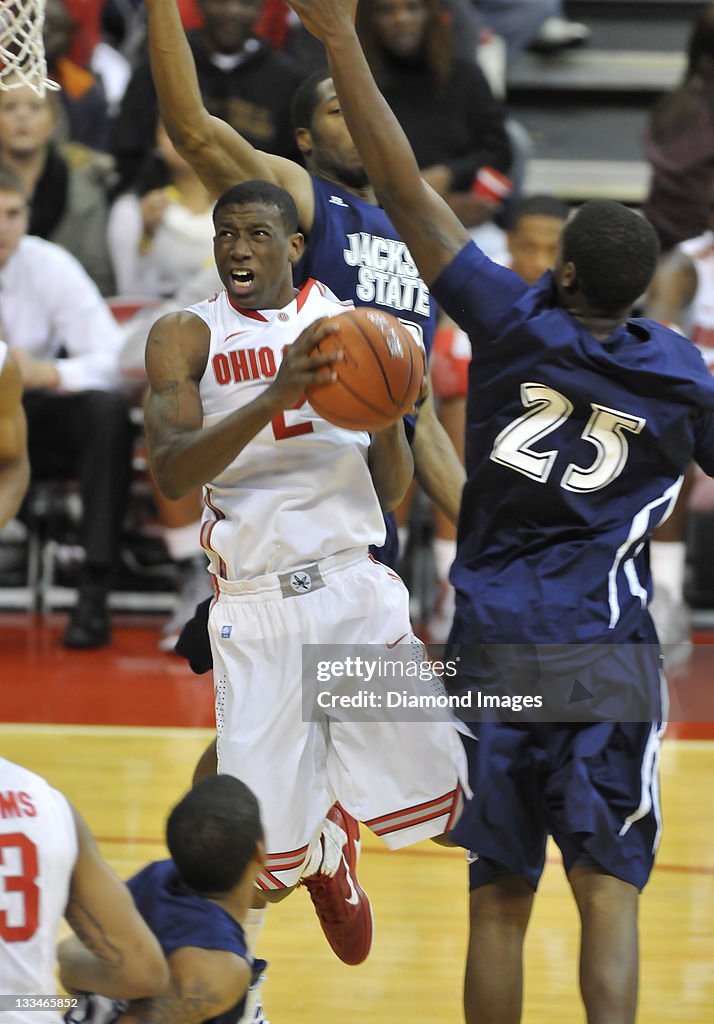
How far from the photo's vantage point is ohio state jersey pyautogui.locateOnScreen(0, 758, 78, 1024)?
2521 mm

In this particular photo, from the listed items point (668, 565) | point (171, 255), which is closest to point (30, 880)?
point (668, 565)

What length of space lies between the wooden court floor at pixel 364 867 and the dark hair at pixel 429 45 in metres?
3.14

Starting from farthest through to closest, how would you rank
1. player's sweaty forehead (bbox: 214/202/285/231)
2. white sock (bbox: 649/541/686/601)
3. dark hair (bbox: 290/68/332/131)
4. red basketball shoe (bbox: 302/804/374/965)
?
white sock (bbox: 649/541/686/601) < dark hair (bbox: 290/68/332/131) < red basketball shoe (bbox: 302/804/374/965) < player's sweaty forehead (bbox: 214/202/285/231)

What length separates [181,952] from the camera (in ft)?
9.59

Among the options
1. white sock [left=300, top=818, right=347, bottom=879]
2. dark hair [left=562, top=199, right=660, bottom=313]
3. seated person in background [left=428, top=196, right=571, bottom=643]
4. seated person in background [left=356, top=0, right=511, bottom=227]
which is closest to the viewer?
dark hair [left=562, top=199, right=660, bottom=313]

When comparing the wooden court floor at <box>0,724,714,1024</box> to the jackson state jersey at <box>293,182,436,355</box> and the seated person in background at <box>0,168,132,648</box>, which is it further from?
the jackson state jersey at <box>293,182,436,355</box>

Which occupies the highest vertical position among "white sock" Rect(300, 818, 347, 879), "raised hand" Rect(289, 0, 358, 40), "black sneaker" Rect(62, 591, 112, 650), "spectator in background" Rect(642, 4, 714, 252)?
"raised hand" Rect(289, 0, 358, 40)

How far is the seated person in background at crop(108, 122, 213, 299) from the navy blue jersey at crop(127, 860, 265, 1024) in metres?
5.02

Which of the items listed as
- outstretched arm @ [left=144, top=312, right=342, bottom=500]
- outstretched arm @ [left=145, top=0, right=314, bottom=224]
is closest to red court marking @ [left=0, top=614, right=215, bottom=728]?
outstretched arm @ [left=145, top=0, right=314, bottom=224]

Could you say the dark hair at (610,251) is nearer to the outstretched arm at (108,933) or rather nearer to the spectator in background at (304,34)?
the outstretched arm at (108,933)

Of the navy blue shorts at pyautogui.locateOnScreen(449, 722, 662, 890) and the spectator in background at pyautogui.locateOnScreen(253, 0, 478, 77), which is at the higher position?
the spectator in background at pyautogui.locateOnScreen(253, 0, 478, 77)

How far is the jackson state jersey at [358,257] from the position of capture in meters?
4.22

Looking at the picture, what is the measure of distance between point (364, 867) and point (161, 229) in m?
3.86

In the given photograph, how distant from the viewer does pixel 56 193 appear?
Answer: 27.1 feet
